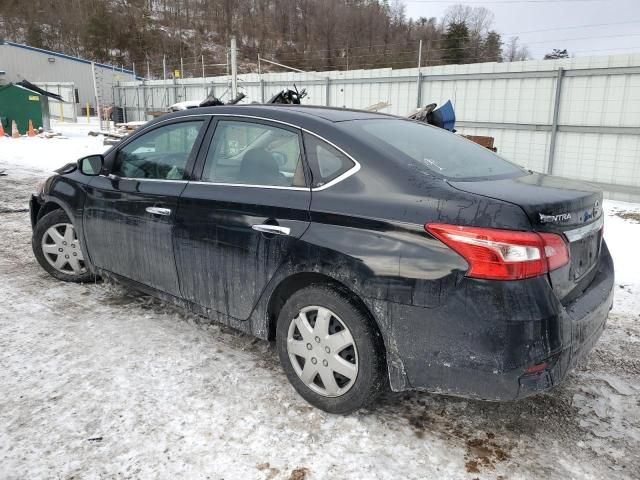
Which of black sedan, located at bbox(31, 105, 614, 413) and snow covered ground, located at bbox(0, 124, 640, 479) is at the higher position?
black sedan, located at bbox(31, 105, 614, 413)

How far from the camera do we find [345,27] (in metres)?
73.3

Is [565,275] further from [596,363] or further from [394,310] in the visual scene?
[596,363]

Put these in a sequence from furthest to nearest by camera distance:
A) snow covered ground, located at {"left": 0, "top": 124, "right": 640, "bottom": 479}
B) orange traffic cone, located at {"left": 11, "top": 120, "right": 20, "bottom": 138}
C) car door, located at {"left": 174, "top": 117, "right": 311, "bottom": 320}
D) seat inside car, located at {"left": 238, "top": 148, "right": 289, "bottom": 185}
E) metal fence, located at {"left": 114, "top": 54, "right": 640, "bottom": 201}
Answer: orange traffic cone, located at {"left": 11, "top": 120, "right": 20, "bottom": 138} < metal fence, located at {"left": 114, "top": 54, "right": 640, "bottom": 201} < seat inside car, located at {"left": 238, "top": 148, "right": 289, "bottom": 185} < car door, located at {"left": 174, "top": 117, "right": 311, "bottom": 320} < snow covered ground, located at {"left": 0, "top": 124, "right": 640, "bottom": 479}

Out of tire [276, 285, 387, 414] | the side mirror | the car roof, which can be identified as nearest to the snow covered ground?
tire [276, 285, 387, 414]

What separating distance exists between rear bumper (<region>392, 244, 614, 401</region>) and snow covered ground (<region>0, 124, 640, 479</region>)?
1.30ft

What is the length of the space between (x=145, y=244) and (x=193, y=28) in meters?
109

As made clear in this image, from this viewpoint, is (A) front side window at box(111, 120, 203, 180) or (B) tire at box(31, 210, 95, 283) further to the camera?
(B) tire at box(31, 210, 95, 283)

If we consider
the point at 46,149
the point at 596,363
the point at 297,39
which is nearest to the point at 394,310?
the point at 596,363

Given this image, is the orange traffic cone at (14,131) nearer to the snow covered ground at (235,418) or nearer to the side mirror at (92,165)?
the side mirror at (92,165)

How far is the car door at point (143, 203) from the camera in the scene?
11.0 ft

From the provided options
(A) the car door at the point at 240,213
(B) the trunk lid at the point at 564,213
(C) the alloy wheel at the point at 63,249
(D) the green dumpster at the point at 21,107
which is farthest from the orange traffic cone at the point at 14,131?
(B) the trunk lid at the point at 564,213

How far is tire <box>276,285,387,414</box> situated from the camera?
2459 mm

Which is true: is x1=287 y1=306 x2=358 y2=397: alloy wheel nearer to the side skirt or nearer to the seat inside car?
the side skirt

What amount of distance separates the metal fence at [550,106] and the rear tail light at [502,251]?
8.87m
